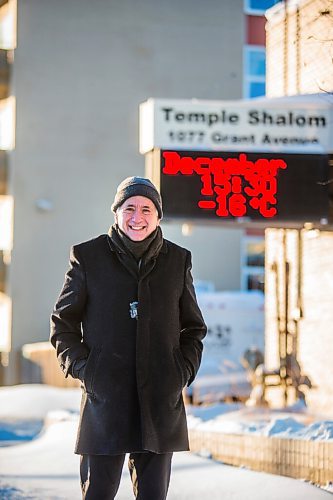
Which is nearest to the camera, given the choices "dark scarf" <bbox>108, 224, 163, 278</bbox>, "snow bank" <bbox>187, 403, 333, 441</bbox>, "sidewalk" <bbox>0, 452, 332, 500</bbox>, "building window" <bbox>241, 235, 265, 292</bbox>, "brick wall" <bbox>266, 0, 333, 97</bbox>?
"dark scarf" <bbox>108, 224, 163, 278</bbox>

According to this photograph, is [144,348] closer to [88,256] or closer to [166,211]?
[88,256]

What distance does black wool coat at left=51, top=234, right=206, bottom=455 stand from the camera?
14.5 ft

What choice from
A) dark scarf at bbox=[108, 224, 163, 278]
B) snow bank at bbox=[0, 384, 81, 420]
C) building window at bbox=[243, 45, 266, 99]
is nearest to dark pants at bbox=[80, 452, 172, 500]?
dark scarf at bbox=[108, 224, 163, 278]

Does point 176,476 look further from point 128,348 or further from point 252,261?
point 252,261

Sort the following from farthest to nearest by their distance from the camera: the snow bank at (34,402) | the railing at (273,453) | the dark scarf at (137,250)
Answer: the snow bank at (34,402) → the railing at (273,453) → the dark scarf at (137,250)

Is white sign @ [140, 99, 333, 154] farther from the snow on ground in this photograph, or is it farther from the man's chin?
the man's chin

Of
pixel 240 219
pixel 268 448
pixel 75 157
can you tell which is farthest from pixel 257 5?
pixel 268 448

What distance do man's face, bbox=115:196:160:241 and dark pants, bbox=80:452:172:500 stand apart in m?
0.88

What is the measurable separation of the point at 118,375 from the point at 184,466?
12.4 feet

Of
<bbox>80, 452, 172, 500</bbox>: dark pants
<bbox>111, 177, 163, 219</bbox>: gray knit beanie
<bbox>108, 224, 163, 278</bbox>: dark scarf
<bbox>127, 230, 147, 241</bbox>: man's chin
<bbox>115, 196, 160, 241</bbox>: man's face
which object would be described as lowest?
<bbox>80, 452, 172, 500</bbox>: dark pants

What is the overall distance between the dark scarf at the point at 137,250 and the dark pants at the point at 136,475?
731 millimetres

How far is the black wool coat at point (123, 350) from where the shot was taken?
4426 mm

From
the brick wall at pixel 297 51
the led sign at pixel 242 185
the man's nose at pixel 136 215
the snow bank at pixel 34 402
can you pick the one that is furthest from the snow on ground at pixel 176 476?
the snow bank at pixel 34 402

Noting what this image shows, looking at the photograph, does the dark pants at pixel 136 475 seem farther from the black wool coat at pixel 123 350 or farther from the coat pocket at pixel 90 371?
the coat pocket at pixel 90 371
